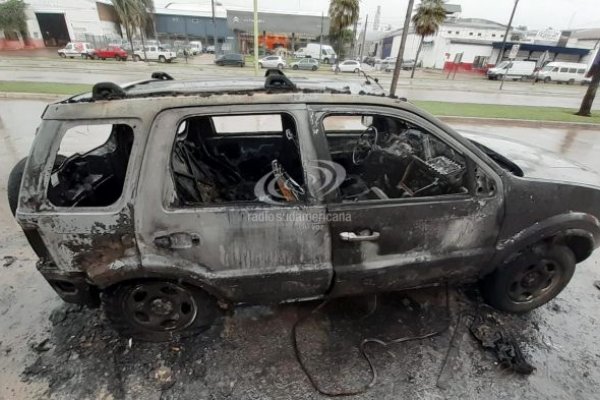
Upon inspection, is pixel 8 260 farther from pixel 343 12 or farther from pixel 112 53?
pixel 112 53

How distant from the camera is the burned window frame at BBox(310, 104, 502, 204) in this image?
2029 mm

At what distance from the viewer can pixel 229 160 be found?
Answer: 3.31 metres

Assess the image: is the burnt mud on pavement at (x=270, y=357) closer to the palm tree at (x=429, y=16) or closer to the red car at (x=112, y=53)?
the palm tree at (x=429, y=16)

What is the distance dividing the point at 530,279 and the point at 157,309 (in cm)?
291

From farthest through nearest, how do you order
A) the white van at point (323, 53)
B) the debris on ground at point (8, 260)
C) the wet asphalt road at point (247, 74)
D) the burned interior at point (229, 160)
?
the white van at point (323, 53) → the wet asphalt road at point (247, 74) → the debris on ground at point (8, 260) → the burned interior at point (229, 160)

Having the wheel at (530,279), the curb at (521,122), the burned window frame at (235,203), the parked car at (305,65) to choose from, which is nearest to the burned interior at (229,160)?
→ the burned window frame at (235,203)

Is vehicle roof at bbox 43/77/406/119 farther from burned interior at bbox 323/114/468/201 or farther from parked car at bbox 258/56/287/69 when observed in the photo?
parked car at bbox 258/56/287/69

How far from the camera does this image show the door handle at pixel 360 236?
2.09 m

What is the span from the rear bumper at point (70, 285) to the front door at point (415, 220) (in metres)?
1.62

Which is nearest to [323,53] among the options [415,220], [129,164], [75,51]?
[75,51]

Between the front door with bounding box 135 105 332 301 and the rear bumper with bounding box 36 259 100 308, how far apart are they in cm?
49

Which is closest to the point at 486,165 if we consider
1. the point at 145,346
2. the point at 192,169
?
the point at 192,169

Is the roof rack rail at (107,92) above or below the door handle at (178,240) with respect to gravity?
above

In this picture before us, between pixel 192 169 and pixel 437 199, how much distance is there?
1.84 meters
